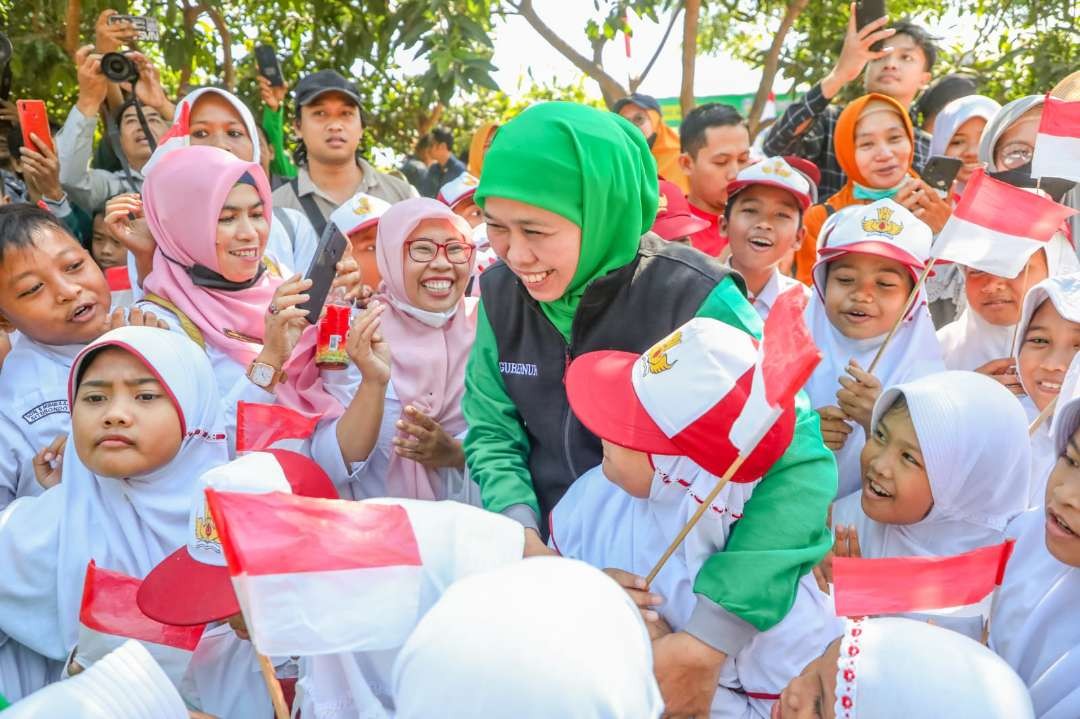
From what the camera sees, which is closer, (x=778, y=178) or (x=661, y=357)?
(x=661, y=357)

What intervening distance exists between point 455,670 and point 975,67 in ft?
28.8

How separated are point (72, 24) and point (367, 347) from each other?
13.5 ft

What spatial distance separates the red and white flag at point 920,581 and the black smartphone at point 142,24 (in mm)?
4470

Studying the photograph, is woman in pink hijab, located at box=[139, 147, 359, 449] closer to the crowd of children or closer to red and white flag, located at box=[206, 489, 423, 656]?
the crowd of children

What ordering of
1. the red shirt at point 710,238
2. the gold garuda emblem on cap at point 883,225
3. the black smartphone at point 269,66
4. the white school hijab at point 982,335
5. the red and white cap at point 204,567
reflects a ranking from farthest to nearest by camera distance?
1. the black smartphone at point 269,66
2. the red shirt at point 710,238
3. the white school hijab at point 982,335
4. the gold garuda emblem on cap at point 883,225
5. the red and white cap at point 204,567

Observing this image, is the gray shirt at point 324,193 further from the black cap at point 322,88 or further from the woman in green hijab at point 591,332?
the woman in green hijab at point 591,332

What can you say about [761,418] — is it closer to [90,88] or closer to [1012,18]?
[90,88]

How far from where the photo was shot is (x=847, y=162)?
482 cm

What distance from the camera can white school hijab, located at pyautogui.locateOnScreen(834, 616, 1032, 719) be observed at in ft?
4.65

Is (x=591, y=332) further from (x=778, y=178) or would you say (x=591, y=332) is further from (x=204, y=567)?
(x=778, y=178)

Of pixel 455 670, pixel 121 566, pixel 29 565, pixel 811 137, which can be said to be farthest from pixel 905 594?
pixel 811 137

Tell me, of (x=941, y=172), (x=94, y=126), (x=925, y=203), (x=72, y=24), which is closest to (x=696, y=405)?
(x=925, y=203)

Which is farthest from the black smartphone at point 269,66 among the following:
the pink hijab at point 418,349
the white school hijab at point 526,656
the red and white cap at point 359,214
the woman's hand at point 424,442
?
the white school hijab at point 526,656

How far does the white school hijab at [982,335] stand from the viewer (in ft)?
11.7
